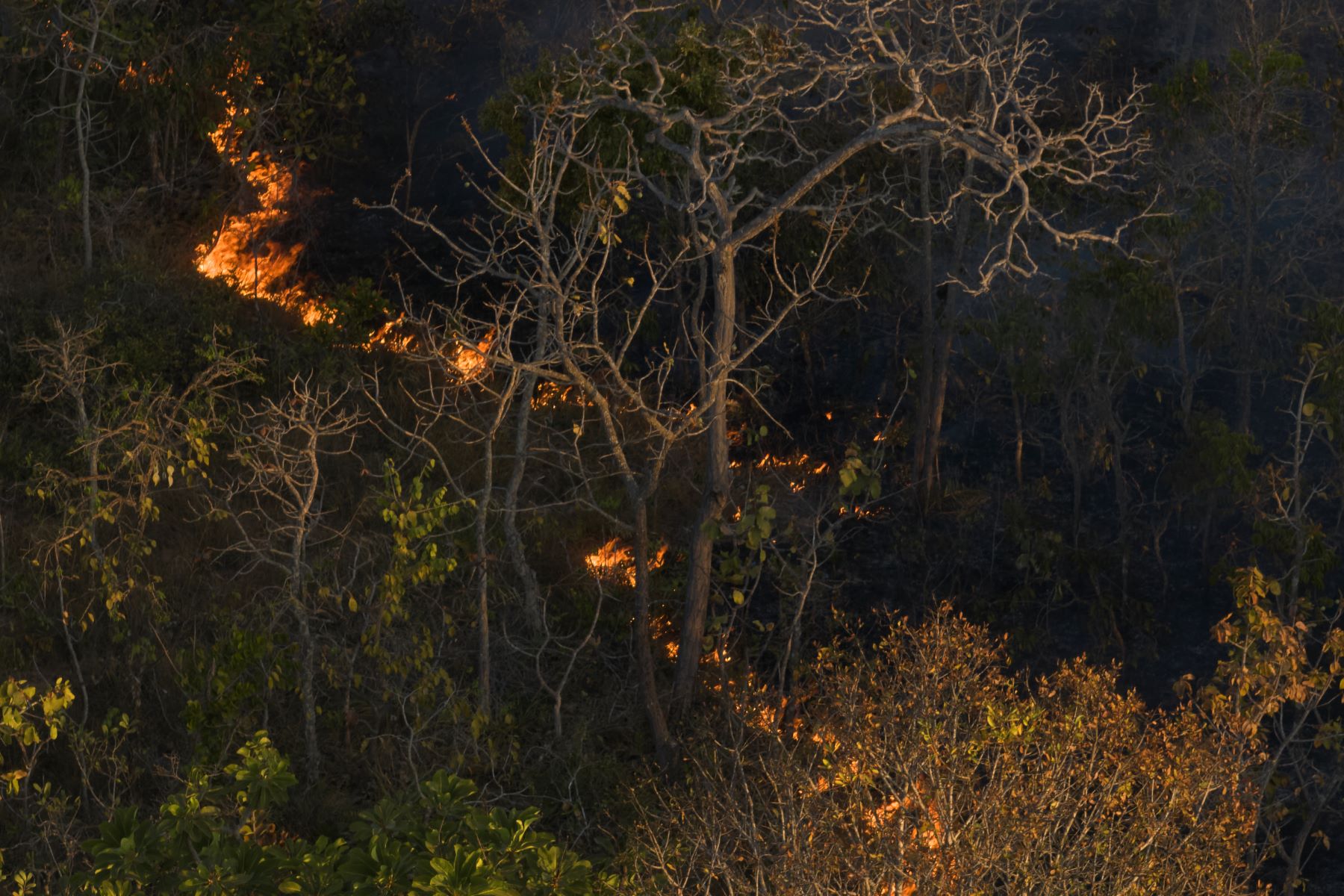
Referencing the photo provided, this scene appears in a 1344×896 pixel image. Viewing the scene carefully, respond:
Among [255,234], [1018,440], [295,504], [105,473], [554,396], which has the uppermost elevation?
[255,234]

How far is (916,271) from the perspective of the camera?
19703mm

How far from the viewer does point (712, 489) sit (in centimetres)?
1287

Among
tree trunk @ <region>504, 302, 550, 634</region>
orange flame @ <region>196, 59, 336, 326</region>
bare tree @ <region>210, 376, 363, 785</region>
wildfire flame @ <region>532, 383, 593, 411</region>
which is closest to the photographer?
bare tree @ <region>210, 376, 363, 785</region>

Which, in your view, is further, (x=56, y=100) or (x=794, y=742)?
(x=56, y=100)

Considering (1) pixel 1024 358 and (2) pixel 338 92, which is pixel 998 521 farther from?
(2) pixel 338 92

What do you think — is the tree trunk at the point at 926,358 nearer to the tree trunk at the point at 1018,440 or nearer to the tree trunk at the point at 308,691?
the tree trunk at the point at 1018,440

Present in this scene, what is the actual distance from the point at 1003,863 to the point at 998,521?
9.74 meters

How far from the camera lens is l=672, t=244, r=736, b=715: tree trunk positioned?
40.2 ft

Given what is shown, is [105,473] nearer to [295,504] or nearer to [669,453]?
[295,504]

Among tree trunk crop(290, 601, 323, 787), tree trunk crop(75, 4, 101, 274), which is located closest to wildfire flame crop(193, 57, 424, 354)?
tree trunk crop(75, 4, 101, 274)

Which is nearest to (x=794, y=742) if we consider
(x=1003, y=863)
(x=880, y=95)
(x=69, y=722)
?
(x=1003, y=863)

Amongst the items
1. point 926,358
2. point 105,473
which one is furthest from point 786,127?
point 105,473

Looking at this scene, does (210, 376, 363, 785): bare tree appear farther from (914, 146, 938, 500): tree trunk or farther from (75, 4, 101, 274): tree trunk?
(914, 146, 938, 500): tree trunk

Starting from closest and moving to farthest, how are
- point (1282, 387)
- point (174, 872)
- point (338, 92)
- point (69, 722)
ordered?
point (174, 872)
point (69, 722)
point (1282, 387)
point (338, 92)
